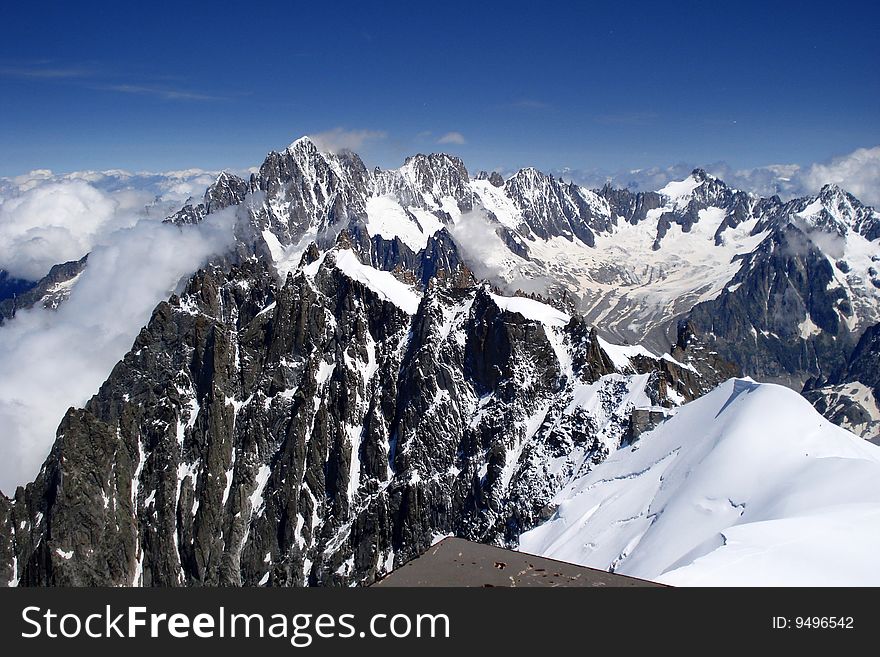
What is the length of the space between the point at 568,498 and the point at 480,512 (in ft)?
111

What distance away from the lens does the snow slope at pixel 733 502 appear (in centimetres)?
3819

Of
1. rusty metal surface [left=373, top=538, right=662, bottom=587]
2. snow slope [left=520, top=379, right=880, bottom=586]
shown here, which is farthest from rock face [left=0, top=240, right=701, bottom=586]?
rusty metal surface [left=373, top=538, right=662, bottom=587]

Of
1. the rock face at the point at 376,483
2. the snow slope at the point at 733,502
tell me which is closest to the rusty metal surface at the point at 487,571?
the snow slope at the point at 733,502

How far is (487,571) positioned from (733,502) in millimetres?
59704

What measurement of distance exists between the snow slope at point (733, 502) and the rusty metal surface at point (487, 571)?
410 inches

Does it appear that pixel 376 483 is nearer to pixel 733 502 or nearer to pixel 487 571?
pixel 733 502

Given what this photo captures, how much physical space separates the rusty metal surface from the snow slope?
1042 cm

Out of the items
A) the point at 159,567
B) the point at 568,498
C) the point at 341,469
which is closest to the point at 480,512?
the point at 568,498

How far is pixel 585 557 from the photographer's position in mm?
100938

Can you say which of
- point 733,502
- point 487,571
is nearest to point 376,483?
point 733,502

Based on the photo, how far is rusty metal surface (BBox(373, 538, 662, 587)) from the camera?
87.3 feet

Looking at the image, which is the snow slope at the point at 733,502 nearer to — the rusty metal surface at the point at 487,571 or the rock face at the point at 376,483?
the rusty metal surface at the point at 487,571

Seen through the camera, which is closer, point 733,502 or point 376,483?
point 733,502

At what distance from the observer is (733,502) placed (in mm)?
75438
